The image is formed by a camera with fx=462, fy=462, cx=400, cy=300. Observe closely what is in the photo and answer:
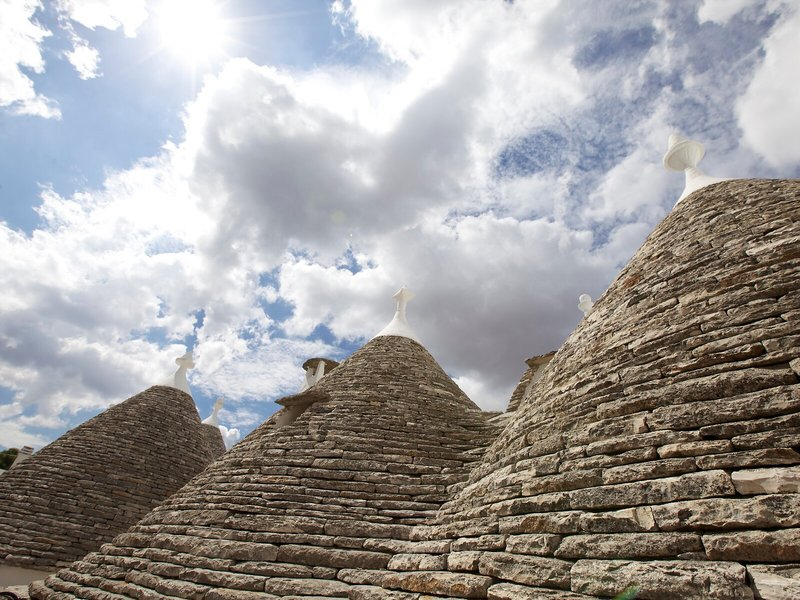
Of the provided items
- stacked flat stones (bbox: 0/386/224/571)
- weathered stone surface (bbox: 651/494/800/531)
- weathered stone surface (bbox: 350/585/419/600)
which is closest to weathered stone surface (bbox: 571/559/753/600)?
weathered stone surface (bbox: 651/494/800/531)

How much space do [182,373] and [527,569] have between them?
1315 centimetres

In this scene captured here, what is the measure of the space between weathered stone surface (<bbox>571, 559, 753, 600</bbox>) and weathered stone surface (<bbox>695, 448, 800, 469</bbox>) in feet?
1.93

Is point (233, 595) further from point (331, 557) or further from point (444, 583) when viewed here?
point (444, 583)

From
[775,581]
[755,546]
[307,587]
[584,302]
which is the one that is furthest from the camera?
[584,302]

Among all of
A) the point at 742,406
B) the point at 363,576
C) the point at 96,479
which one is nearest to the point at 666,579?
the point at 742,406

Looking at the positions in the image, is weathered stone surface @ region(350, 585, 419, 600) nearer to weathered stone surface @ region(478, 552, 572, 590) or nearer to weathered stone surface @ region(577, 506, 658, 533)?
weathered stone surface @ region(478, 552, 572, 590)

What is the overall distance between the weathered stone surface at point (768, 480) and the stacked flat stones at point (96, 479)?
35.3 ft

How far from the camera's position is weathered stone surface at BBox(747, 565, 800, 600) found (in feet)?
6.75

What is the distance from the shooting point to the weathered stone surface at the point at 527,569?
9.20ft

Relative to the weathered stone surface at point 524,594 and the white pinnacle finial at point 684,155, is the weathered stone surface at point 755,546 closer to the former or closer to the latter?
the weathered stone surface at point 524,594

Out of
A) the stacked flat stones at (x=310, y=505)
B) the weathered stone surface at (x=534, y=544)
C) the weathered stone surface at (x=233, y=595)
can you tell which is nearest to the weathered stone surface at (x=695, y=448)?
the weathered stone surface at (x=534, y=544)

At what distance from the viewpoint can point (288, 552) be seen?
4715 millimetres

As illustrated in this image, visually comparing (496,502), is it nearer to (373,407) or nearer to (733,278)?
(733,278)

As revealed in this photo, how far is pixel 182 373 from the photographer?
13.9 m
